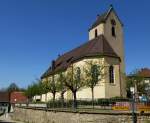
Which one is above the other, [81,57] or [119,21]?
[119,21]

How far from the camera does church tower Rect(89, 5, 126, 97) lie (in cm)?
6781

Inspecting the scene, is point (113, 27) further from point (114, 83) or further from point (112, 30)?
point (114, 83)

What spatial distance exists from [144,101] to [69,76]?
26.4m

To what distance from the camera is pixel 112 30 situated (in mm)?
68938

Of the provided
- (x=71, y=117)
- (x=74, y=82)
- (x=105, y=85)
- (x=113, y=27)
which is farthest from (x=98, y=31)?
(x=71, y=117)

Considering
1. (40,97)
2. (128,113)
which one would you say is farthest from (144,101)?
(40,97)

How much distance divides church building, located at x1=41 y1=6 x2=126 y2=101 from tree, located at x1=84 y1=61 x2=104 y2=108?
169 cm

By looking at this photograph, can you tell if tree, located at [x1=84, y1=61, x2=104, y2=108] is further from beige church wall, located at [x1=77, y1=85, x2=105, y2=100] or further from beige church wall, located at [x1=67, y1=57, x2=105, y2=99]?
beige church wall, located at [x1=77, y1=85, x2=105, y2=100]

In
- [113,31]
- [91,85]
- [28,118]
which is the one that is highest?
[113,31]

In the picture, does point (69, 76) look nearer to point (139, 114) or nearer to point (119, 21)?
point (119, 21)

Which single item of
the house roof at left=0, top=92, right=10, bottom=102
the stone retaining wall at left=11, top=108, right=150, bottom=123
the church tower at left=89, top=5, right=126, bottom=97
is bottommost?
the stone retaining wall at left=11, top=108, right=150, bottom=123

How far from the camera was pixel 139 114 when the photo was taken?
28.1 metres

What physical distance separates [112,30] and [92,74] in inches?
698

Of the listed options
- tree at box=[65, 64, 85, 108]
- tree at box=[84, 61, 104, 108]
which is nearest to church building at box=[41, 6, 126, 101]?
tree at box=[84, 61, 104, 108]
